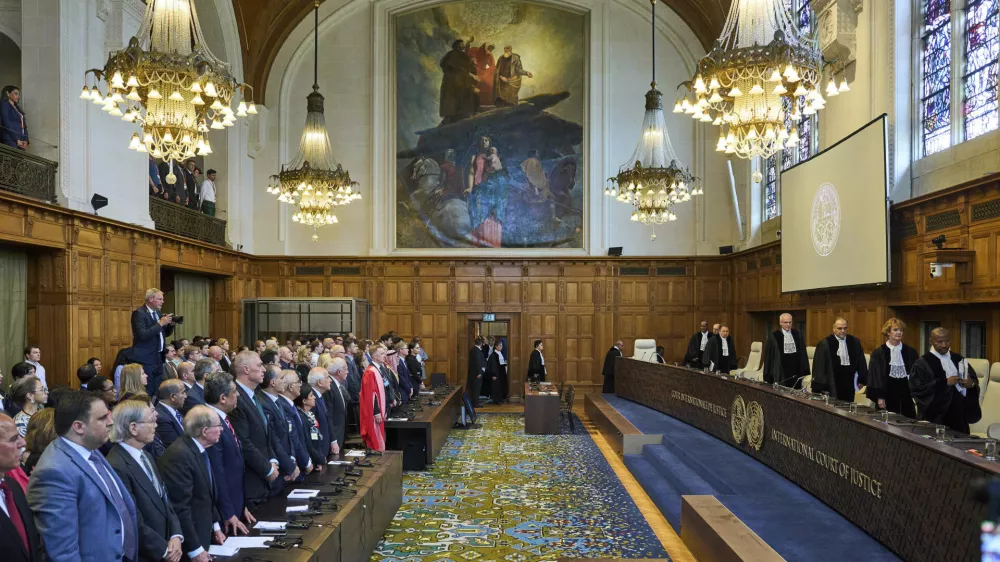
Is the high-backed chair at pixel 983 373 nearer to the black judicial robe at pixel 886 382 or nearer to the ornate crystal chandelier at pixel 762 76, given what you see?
the black judicial robe at pixel 886 382

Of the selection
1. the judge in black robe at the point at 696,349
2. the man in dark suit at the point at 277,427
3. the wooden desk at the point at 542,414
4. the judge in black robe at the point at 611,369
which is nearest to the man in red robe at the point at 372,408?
the man in dark suit at the point at 277,427

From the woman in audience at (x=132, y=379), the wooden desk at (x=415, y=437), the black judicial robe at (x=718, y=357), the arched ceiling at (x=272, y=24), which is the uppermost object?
the arched ceiling at (x=272, y=24)

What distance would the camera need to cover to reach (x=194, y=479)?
4.17 metres

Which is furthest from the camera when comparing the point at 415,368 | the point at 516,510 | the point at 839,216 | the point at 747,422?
the point at 415,368

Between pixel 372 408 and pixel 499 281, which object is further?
pixel 499 281

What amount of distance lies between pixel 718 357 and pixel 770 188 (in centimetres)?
556

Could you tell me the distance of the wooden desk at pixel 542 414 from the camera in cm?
1330

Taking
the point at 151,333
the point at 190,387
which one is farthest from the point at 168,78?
the point at 190,387

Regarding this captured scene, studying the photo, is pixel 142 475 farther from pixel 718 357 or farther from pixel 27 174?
pixel 718 357

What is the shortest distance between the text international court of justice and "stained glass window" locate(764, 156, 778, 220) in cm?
11

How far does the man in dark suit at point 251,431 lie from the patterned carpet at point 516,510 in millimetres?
1474

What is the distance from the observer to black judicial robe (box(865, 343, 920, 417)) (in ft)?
24.5

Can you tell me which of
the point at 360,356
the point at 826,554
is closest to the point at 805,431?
the point at 826,554

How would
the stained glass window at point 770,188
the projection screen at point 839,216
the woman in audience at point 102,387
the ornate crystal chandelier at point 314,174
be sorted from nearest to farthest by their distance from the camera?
the woman in audience at point 102,387, the projection screen at point 839,216, the ornate crystal chandelier at point 314,174, the stained glass window at point 770,188
